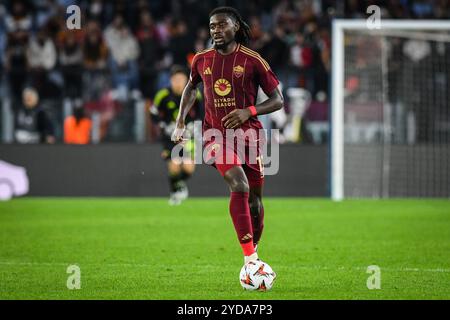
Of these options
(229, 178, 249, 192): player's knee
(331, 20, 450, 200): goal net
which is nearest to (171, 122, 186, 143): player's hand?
(229, 178, 249, 192): player's knee

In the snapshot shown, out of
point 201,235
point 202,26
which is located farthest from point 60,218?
point 202,26

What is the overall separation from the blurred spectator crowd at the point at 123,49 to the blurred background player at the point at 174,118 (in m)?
1.86

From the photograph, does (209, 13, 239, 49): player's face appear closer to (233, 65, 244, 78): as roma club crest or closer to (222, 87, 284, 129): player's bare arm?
(233, 65, 244, 78): as roma club crest

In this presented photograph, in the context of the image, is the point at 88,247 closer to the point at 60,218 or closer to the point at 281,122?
the point at 60,218

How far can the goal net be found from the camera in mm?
19234

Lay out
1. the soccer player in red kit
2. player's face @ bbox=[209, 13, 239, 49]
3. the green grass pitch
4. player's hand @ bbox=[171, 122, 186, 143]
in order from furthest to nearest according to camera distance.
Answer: player's hand @ bbox=[171, 122, 186, 143]
player's face @ bbox=[209, 13, 239, 49]
the soccer player in red kit
the green grass pitch

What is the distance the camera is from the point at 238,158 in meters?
8.29

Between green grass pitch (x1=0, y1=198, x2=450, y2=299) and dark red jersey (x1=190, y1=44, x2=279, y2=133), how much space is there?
1.43 m

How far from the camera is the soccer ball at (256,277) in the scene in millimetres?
7801

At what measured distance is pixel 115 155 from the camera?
20.0m

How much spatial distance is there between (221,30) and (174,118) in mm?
9350

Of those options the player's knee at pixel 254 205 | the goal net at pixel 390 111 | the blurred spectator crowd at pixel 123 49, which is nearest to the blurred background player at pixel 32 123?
the blurred spectator crowd at pixel 123 49

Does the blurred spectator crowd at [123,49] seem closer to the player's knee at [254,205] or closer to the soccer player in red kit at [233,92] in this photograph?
the player's knee at [254,205]

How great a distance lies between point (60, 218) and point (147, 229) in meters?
2.24
